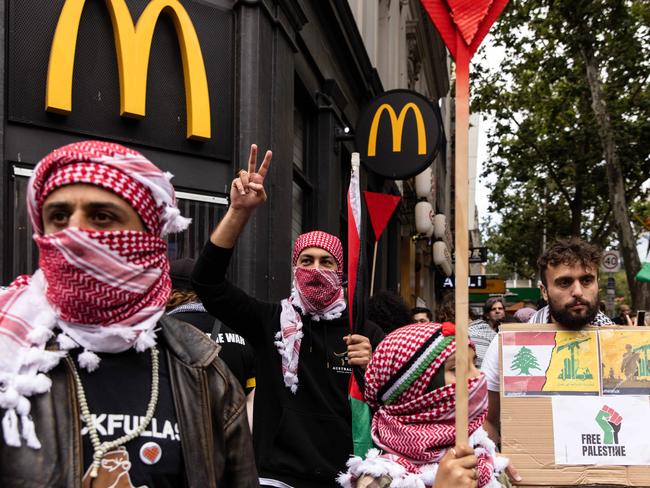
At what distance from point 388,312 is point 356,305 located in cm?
218

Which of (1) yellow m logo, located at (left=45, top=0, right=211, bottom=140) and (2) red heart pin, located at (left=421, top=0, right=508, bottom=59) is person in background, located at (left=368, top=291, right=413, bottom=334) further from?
(2) red heart pin, located at (left=421, top=0, right=508, bottom=59)

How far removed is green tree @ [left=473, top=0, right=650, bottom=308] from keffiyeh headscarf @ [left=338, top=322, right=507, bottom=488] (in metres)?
16.6

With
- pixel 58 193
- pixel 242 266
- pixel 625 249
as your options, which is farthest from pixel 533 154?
pixel 58 193

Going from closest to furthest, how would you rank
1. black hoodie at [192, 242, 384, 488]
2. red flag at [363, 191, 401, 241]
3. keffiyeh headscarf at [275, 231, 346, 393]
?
black hoodie at [192, 242, 384, 488] < keffiyeh headscarf at [275, 231, 346, 393] < red flag at [363, 191, 401, 241]

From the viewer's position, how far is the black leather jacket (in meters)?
1.88

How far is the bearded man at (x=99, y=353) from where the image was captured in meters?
1.93

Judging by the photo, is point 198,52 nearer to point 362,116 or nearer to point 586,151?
point 362,116

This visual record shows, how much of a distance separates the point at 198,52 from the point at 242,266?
2077 millimetres

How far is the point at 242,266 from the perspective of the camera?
305 inches

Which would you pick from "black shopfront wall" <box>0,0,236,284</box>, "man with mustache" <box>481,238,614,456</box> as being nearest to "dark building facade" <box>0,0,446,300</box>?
"black shopfront wall" <box>0,0,236,284</box>

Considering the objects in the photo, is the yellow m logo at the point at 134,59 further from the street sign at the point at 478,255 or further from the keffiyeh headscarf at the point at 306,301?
the street sign at the point at 478,255

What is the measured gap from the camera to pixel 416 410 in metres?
3.01

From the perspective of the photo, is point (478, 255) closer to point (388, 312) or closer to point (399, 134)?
point (399, 134)

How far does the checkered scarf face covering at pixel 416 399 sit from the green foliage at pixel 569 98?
703 inches
